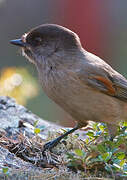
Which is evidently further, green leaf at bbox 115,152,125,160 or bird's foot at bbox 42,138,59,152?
bird's foot at bbox 42,138,59,152

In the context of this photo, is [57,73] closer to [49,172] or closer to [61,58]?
[61,58]

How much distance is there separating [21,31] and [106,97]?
987 centimetres

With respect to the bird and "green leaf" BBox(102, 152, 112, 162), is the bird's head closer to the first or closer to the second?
the bird

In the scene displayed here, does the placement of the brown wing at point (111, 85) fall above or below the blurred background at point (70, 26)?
below

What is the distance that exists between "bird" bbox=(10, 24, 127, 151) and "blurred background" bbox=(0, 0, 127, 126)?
470 centimetres

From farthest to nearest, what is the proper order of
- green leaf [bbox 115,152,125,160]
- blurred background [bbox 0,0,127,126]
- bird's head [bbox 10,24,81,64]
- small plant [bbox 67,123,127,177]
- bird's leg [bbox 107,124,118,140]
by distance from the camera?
blurred background [bbox 0,0,127,126], bird's head [bbox 10,24,81,64], bird's leg [bbox 107,124,118,140], green leaf [bbox 115,152,125,160], small plant [bbox 67,123,127,177]

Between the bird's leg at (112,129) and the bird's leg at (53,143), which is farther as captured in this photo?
the bird's leg at (112,129)

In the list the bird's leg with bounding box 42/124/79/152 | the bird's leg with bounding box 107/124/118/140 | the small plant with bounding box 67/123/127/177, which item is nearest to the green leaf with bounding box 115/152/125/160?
the small plant with bounding box 67/123/127/177

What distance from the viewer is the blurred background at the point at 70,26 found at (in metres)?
11.8

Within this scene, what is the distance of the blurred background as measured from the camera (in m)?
11.8

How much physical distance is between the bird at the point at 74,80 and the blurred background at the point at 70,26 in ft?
15.4

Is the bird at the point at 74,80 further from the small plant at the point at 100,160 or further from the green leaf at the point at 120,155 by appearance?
the green leaf at the point at 120,155

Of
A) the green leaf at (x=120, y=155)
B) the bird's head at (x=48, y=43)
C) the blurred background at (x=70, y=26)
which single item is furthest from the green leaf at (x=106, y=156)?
the blurred background at (x=70, y=26)

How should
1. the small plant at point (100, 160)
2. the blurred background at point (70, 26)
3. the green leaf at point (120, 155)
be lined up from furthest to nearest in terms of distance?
the blurred background at point (70, 26), the green leaf at point (120, 155), the small plant at point (100, 160)
